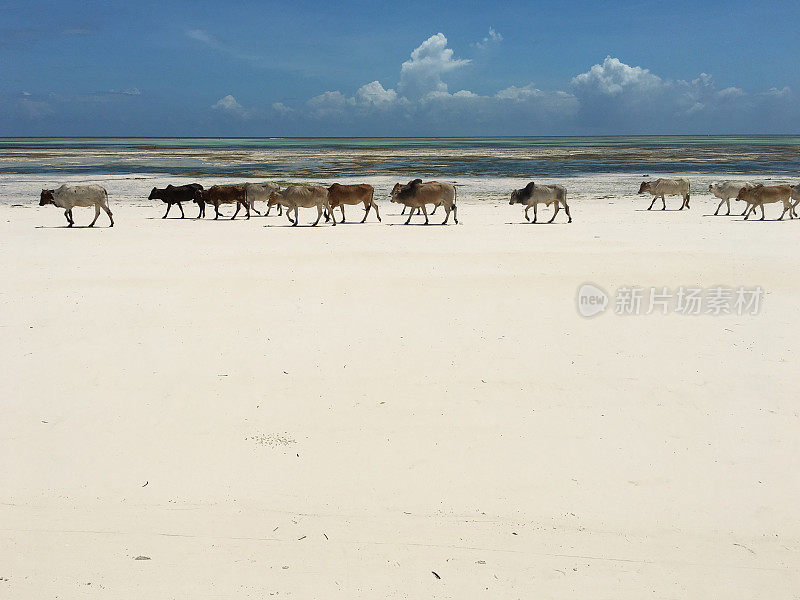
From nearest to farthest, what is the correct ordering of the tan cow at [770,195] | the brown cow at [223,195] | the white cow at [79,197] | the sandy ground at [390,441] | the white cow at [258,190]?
1. the sandy ground at [390,441]
2. the white cow at [79,197]
3. the tan cow at [770,195]
4. the brown cow at [223,195]
5. the white cow at [258,190]

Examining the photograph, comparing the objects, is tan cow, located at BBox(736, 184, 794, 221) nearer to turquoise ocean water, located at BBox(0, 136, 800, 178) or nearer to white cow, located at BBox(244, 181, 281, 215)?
white cow, located at BBox(244, 181, 281, 215)

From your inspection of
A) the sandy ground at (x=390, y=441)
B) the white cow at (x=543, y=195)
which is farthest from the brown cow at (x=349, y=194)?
the sandy ground at (x=390, y=441)

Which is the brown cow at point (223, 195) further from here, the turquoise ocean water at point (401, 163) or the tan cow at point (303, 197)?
the turquoise ocean water at point (401, 163)

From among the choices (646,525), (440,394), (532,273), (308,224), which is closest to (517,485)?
(646,525)

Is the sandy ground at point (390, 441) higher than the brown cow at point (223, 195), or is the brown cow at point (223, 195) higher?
the brown cow at point (223, 195)

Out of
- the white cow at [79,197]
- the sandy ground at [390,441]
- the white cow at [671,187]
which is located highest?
the white cow at [671,187]

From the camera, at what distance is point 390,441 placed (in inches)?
198

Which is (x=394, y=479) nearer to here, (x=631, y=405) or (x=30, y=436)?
(x=631, y=405)

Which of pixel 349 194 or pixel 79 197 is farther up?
pixel 349 194

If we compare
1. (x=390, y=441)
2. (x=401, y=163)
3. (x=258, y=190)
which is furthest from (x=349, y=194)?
(x=401, y=163)

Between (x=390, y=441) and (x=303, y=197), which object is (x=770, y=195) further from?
(x=390, y=441)

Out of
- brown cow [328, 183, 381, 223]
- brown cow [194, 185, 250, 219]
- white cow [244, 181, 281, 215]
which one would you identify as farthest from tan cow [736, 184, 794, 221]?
brown cow [194, 185, 250, 219]

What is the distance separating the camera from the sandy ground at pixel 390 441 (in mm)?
3609

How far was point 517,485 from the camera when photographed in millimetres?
4410
